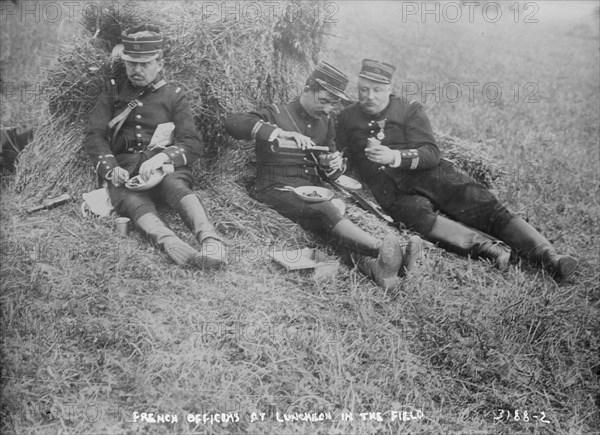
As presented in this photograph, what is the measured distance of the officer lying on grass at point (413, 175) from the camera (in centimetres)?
419

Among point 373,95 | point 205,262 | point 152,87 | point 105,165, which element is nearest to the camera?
point 205,262

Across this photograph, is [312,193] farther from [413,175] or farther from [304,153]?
[413,175]

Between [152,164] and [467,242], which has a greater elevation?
[152,164]

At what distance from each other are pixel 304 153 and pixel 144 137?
3.90 feet

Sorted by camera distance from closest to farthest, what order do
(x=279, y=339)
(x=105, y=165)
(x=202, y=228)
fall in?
1. (x=279, y=339)
2. (x=202, y=228)
3. (x=105, y=165)

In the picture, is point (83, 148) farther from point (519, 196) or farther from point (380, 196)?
point (519, 196)

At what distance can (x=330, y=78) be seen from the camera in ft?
13.5

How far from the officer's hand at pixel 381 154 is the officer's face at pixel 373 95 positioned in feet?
1.12

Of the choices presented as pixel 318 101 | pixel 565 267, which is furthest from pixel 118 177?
pixel 565 267

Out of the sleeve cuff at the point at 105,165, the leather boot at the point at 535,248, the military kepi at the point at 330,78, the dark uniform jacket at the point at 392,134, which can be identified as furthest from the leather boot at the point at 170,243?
the leather boot at the point at 535,248

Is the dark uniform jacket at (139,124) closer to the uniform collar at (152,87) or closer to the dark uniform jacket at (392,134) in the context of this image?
the uniform collar at (152,87)

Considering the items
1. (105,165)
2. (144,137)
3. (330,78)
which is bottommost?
(105,165)

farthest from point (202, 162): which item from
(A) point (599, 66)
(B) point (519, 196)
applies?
(A) point (599, 66)

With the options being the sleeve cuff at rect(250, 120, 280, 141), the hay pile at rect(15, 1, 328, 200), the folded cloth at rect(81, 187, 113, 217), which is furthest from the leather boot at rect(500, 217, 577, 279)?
the folded cloth at rect(81, 187, 113, 217)
